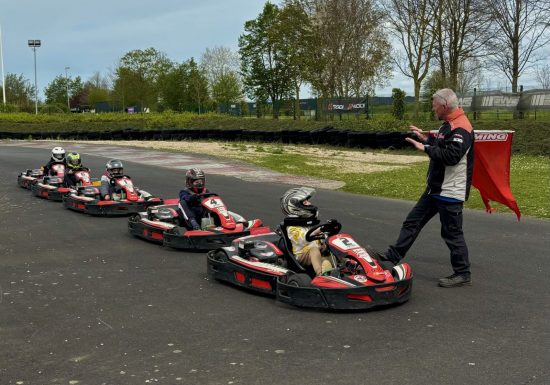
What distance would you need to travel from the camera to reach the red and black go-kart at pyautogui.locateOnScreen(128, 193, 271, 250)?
26.3ft

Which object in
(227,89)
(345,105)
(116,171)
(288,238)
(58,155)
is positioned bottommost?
(288,238)

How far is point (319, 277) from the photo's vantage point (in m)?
5.59

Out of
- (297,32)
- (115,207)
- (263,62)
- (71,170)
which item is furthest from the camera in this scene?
(263,62)

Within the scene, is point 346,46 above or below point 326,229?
above

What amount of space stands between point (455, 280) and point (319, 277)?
5.16 feet

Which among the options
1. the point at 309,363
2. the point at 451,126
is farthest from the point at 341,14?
the point at 309,363

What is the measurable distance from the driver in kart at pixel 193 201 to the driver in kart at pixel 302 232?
8.34ft

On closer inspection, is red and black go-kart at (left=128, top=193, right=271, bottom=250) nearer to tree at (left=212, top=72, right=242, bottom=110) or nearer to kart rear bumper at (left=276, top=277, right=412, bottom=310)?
kart rear bumper at (left=276, top=277, right=412, bottom=310)

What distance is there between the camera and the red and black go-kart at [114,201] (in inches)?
428

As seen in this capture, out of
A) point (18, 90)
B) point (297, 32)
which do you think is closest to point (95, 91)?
point (18, 90)

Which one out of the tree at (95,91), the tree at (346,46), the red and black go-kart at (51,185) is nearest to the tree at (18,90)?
the tree at (95,91)

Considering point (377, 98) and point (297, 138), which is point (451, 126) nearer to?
point (297, 138)

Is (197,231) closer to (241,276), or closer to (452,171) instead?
(241,276)

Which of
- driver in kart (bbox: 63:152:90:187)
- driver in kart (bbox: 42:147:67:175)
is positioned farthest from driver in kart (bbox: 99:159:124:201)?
driver in kart (bbox: 42:147:67:175)
